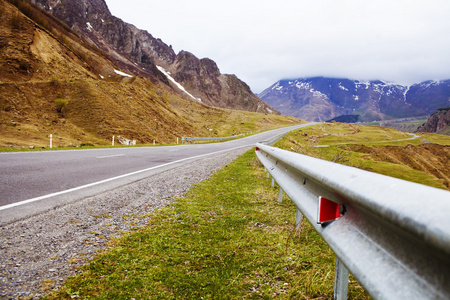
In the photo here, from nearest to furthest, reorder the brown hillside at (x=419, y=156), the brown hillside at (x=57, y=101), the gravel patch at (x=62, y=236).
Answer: the gravel patch at (x=62, y=236) → the brown hillside at (x=57, y=101) → the brown hillside at (x=419, y=156)

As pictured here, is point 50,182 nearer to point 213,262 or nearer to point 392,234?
point 213,262

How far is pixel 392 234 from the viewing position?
1.12 m

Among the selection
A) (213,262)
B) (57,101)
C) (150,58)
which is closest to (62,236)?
(213,262)

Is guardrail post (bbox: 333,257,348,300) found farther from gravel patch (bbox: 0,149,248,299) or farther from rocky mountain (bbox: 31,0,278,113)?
rocky mountain (bbox: 31,0,278,113)

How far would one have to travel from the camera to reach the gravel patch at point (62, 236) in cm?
243

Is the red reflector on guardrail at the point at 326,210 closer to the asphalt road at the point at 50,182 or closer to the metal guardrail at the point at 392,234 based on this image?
the metal guardrail at the point at 392,234

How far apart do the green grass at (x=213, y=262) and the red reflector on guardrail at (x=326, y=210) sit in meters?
0.78

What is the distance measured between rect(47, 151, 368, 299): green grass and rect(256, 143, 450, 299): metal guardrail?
2.41ft

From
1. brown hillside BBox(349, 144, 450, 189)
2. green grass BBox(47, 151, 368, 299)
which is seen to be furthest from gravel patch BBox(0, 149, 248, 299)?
brown hillside BBox(349, 144, 450, 189)

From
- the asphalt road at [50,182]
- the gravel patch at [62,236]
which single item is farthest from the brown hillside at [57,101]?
the gravel patch at [62,236]

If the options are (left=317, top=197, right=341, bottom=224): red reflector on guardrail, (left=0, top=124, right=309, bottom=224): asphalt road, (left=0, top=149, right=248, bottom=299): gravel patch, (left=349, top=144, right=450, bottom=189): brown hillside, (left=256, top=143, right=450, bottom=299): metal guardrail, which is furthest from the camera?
(left=349, top=144, right=450, bottom=189): brown hillside

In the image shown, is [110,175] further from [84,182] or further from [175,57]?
[175,57]

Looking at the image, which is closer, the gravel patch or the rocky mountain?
the gravel patch

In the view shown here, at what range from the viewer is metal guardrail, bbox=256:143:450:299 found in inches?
31.7
